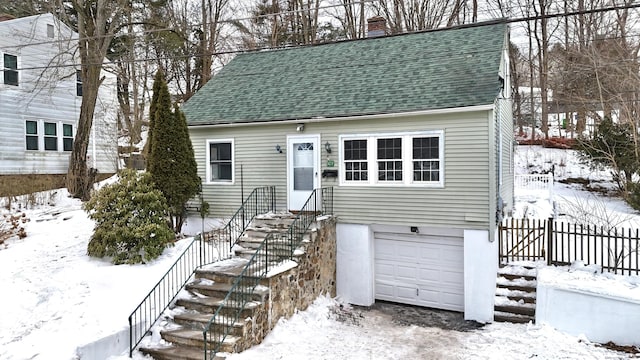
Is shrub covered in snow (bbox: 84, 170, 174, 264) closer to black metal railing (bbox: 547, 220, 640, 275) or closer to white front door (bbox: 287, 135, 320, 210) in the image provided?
white front door (bbox: 287, 135, 320, 210)

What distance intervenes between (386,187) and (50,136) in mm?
16668

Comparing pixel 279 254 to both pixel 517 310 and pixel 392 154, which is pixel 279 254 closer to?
pixel 392 154

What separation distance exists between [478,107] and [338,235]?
4.80 m

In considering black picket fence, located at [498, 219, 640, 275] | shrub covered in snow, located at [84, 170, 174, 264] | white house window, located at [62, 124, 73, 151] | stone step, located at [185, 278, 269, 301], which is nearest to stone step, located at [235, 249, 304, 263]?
stone step, located at [185, 278, 269, 301]

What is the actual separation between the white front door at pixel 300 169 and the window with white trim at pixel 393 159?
94cm

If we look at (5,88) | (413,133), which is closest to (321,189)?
(413,133)

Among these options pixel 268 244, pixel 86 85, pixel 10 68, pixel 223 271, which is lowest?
pixel 223 271

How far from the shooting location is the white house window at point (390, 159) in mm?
10711

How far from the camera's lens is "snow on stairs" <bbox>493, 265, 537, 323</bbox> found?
366 inches

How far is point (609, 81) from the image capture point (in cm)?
1936

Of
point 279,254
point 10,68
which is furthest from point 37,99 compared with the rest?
point 279,254

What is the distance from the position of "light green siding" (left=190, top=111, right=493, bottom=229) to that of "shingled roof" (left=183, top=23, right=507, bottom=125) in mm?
377

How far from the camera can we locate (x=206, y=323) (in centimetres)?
765

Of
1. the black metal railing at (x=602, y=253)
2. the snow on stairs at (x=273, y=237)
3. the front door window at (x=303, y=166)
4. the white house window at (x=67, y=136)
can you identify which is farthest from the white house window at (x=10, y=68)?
the black metal railing at (x=602, y=253)
